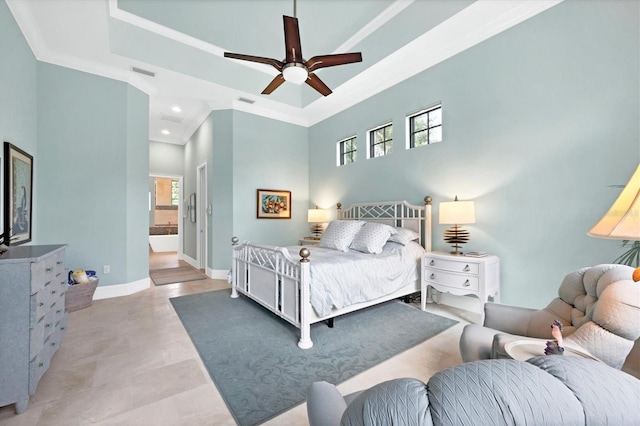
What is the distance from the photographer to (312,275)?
8.18ft

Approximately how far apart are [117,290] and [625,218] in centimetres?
502

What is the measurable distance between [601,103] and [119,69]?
558 centimetres

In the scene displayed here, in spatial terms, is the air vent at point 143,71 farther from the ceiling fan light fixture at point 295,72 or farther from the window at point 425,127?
the window at point 425,127

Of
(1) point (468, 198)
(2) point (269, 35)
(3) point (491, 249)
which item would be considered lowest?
(3) point (491, 249)

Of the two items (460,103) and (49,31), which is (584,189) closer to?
(460,103)

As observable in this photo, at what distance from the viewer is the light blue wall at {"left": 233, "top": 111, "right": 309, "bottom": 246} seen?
510 cm

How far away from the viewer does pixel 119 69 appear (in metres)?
3.83

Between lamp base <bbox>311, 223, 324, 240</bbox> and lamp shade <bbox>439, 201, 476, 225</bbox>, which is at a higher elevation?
lamp shade <bbox>439, 201, 476, 225</bbox>

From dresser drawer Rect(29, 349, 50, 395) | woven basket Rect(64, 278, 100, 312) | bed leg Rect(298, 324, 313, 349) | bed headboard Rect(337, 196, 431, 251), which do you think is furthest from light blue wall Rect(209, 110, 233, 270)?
dresser drawer Rect(29, 349, 50, 395)

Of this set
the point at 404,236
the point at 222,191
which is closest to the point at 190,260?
the point at 222,191

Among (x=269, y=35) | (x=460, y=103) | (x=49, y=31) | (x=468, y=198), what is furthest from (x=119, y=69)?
(x=468, y=198)

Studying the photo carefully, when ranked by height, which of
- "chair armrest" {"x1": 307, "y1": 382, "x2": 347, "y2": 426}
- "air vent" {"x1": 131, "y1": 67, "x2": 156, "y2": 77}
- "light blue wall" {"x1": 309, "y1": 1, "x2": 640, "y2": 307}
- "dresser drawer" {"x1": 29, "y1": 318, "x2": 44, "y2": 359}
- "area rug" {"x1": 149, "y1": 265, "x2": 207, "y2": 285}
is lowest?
"area rug" {"x1": 149, "y1": 265, "x2": 207, "y2": 285}

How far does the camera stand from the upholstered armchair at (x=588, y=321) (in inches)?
48.9

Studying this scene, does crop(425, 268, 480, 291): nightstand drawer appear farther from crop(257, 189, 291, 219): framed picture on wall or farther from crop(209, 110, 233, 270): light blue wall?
crop(209, 110, 233, 270): light blue wall
